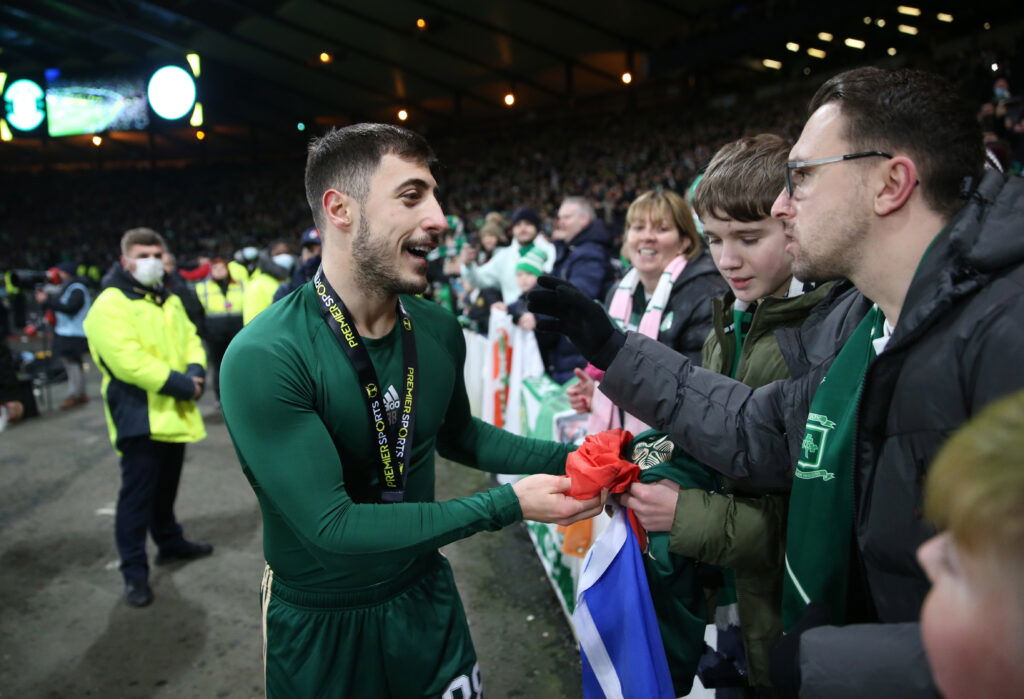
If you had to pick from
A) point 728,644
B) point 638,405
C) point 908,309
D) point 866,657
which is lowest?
point 728,644

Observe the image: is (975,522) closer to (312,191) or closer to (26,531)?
(312,191)

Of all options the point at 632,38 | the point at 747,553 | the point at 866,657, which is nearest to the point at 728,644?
the point at 747,553

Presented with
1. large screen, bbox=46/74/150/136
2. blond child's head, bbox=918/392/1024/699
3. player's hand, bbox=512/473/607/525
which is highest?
large screen, bbox=46/74/150/136

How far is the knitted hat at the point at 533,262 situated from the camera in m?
5.74

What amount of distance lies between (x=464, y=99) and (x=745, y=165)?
27.6 metres

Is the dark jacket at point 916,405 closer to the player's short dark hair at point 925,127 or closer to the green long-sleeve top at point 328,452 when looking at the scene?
the player's short dark hair at point 925,127

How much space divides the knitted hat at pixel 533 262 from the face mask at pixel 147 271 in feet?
8.89

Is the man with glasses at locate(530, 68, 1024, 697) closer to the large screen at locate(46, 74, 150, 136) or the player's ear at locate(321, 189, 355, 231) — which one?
the player's ear at locate(321, 189, 355, 231)

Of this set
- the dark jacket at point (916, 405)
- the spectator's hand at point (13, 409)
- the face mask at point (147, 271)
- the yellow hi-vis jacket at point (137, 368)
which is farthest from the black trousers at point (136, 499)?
the dark jacket at point (916, 405)

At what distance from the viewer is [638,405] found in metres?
1.89

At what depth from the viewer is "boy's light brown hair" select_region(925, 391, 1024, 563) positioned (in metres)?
0.63

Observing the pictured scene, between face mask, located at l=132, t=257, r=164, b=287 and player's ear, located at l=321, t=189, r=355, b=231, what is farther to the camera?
face mask, located at l=132, t=257, r=164, b=287

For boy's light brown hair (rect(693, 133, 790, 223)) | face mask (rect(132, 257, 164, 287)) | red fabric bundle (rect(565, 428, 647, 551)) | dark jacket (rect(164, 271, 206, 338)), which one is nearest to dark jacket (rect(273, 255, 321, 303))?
dark jacket (rect(164, 271, 206, 338))

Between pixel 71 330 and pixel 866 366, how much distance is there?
10.4 meters
